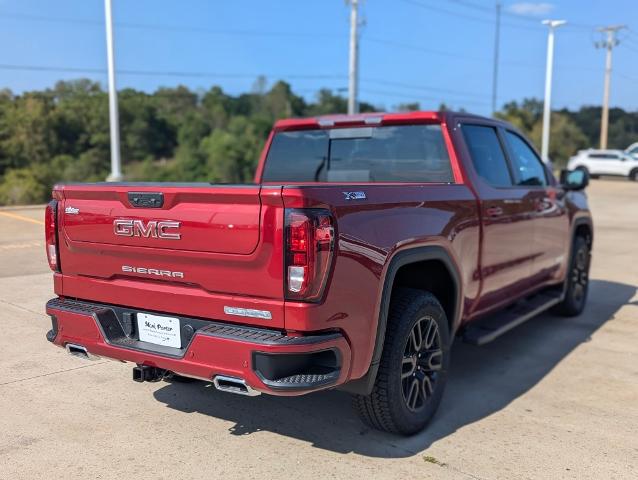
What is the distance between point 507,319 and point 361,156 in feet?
5.72

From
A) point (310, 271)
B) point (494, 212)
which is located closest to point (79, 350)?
point (310, 271)

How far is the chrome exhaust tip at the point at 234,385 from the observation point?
2.90m

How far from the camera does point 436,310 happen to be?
12.3ft

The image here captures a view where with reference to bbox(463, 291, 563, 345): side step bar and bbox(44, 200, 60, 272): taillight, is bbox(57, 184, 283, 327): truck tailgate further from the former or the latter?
bbox(463, 291, 563, 345): side step bar

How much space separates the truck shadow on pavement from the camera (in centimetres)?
361

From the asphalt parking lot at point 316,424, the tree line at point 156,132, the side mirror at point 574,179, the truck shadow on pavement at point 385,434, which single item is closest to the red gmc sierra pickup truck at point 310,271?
the truck shadow on pavement at point 385,434

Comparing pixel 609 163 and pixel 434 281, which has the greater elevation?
pixel 609 163

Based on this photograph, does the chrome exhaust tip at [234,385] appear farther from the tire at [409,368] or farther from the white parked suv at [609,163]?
the white parked suv at [609,163]

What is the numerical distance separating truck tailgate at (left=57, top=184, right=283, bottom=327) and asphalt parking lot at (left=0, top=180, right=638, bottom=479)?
83 centimetres

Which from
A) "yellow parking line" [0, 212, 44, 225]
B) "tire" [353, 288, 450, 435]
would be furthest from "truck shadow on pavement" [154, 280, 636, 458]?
"yellow parking line" [0, 212, 44, 225]

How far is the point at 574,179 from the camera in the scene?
239 inches

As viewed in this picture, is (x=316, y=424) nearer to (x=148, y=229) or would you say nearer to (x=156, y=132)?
(x=148, y=229)

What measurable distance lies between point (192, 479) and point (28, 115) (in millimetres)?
77116

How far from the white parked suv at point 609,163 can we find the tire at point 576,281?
1189 inches
